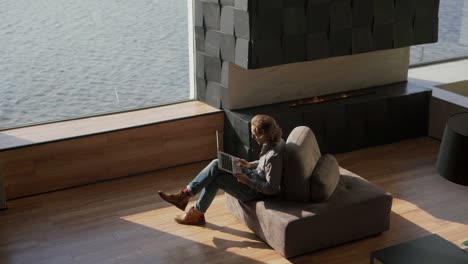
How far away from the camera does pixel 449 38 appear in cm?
787

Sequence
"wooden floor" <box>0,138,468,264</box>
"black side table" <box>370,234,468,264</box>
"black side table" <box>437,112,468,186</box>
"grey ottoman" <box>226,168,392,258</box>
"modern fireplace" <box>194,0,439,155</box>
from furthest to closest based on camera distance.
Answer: "modern fireplace" <box>194,0,439,155</box>
"wooden floor" <box>0,138,468,264</box>
"grey ottoman" <box>226,168,392,258</box>
"black side table" <box>370,234,468,264</box>
"black side table" <box>437,112,468,186</box>

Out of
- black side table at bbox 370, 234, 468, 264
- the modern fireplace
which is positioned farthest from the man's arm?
the modern fireplace

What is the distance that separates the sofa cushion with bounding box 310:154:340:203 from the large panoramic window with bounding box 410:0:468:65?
126 inches

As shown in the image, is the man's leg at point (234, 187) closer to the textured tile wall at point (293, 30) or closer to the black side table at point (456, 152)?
the textured tile wall at point (293, 30)

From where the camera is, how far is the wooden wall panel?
5.74m

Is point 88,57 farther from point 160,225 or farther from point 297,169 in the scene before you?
point 297,169

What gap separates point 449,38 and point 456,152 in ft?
15.6

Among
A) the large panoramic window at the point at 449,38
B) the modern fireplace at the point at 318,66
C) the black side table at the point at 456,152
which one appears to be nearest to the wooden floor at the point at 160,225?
the modern fireplace at the point at 318,66

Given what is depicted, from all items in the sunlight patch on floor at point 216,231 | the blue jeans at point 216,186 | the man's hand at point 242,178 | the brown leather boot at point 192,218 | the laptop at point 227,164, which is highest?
the laptop at point 227,164

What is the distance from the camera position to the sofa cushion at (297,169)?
4.92 metres

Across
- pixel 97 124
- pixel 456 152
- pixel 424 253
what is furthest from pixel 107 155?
pixel 456 152

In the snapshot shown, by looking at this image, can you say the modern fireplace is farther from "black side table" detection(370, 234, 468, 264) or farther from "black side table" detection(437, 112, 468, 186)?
"black side table" detection(437, 112, 468, 186)

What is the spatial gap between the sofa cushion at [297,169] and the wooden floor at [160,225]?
423 millimetres

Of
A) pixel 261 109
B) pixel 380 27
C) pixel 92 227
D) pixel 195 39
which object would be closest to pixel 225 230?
pixel 92 227
